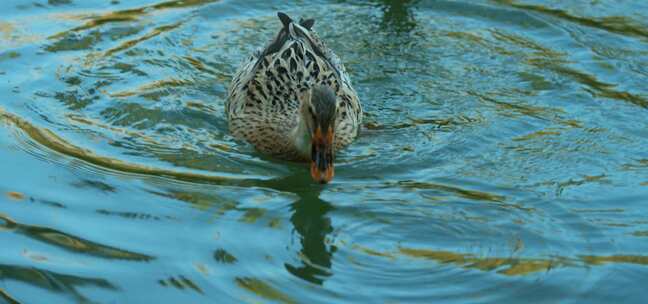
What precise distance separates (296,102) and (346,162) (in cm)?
94

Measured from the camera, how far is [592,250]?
21.3 feet

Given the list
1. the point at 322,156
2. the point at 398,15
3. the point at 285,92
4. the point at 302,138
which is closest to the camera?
→ the point at 322,156

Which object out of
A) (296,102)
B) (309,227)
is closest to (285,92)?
(296,102)

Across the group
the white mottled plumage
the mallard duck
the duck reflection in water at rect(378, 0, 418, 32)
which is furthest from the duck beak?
the duck reflection in water at rect(378, 0, 418, 32)

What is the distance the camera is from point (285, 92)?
28.9 feet

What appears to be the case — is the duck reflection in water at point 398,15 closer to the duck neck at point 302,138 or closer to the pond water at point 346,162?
the pond water at point 346,162

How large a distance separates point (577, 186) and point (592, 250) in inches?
40.8

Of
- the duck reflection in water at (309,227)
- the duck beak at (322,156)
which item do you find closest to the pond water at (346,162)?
the duck reflection in water at (309,227)

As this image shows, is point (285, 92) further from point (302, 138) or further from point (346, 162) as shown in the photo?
point (346, 162)

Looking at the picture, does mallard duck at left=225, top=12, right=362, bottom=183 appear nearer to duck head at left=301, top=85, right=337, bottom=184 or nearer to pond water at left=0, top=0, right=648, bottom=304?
duck head at left=301, top=85, right=337, bottom=184

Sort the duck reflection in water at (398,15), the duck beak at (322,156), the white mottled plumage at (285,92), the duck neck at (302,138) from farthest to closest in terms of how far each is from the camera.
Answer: the duck reflection in water at (398,15) < the white mottled plumage at (285,92) < the duck neck at (302,138) < the duck beak at (322,156)

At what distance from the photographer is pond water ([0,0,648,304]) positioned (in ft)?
20.2

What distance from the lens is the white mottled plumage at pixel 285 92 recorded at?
8266mm

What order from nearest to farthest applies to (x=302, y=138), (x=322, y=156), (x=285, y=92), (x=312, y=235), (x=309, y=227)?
1. (x=312, y=235)
2. (x=309, y=227)
3. (x=322, y=156)
4. (x=302, y=138)
5. (x=285, y=92)
